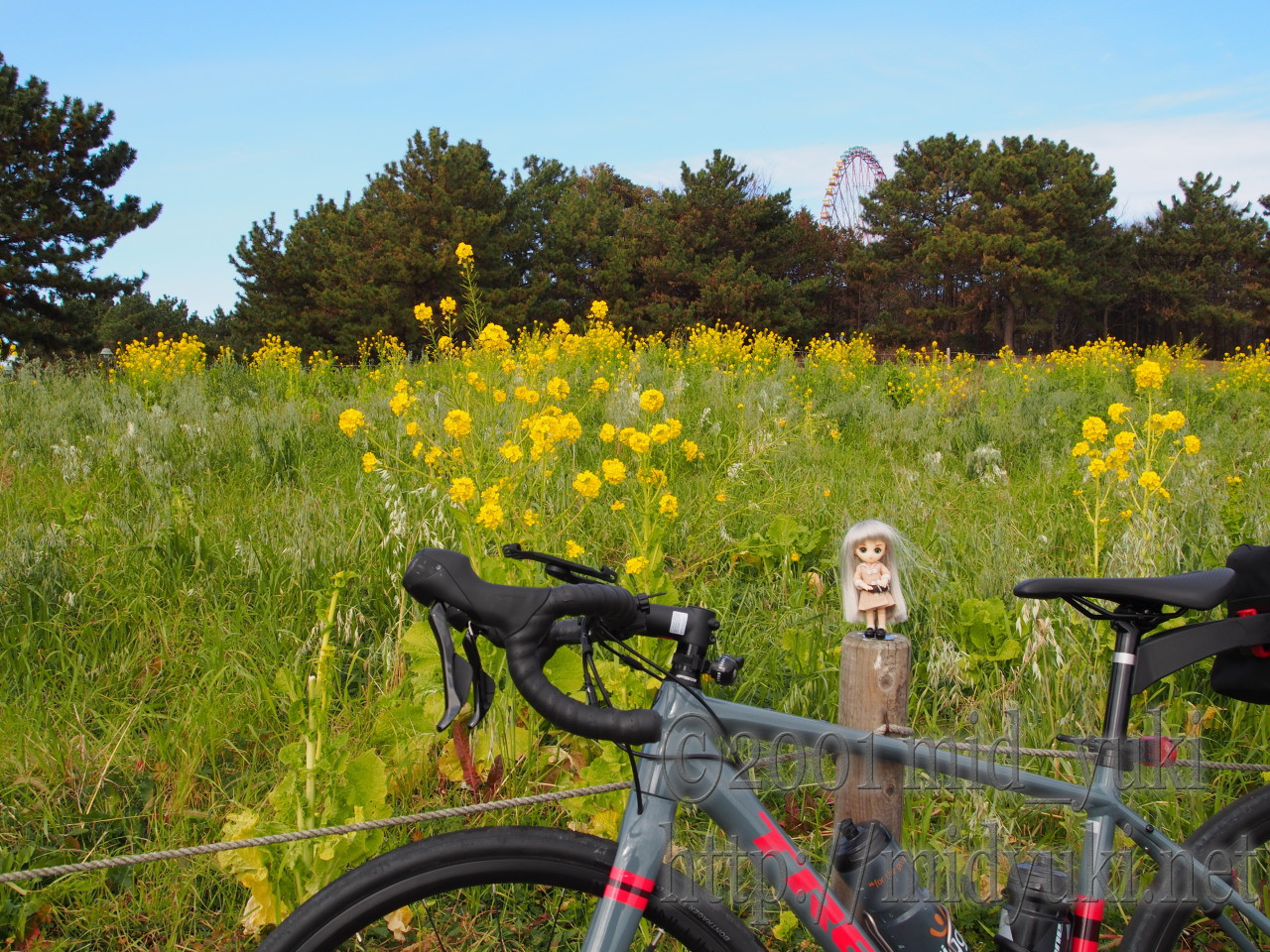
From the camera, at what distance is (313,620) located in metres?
2.87

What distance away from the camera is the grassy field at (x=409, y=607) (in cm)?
192

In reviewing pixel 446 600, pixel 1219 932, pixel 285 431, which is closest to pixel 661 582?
pixel 446 600

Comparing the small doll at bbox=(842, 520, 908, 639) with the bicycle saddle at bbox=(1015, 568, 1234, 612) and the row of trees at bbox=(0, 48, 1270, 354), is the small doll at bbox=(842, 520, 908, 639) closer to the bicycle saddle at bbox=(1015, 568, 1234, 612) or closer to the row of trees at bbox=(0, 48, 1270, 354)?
the bicycle saddle at bbox=(1015, 568, 1234, 612)

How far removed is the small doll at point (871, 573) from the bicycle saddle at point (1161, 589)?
26cm

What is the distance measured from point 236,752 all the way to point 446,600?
1.78 metres

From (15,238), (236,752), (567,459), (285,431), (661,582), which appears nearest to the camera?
(661,582)

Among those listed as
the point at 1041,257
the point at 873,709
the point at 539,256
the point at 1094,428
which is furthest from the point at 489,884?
the point at 1041,257

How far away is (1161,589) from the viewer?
1.25 m

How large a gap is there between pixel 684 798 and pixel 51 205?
26246mm

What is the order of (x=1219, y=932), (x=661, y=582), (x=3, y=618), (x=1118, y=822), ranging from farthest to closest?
(x=3, y=618)
(x=661, y=582)
(x=1219, y=932)
(x=1118, y=822)

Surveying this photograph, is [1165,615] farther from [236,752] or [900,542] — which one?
[236,752]

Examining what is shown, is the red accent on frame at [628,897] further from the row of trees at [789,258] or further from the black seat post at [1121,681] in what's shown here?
the row of trees at [789,258]

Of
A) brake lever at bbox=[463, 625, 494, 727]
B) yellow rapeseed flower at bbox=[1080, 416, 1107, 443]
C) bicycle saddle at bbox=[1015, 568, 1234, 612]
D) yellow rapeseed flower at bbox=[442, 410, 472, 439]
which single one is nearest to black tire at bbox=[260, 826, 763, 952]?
brake lever at bbox=[463, 625, 494, 727]

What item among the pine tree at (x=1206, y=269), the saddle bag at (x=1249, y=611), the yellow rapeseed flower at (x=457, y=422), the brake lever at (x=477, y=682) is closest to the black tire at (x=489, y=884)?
the brake lever at (x=477, y=682)
